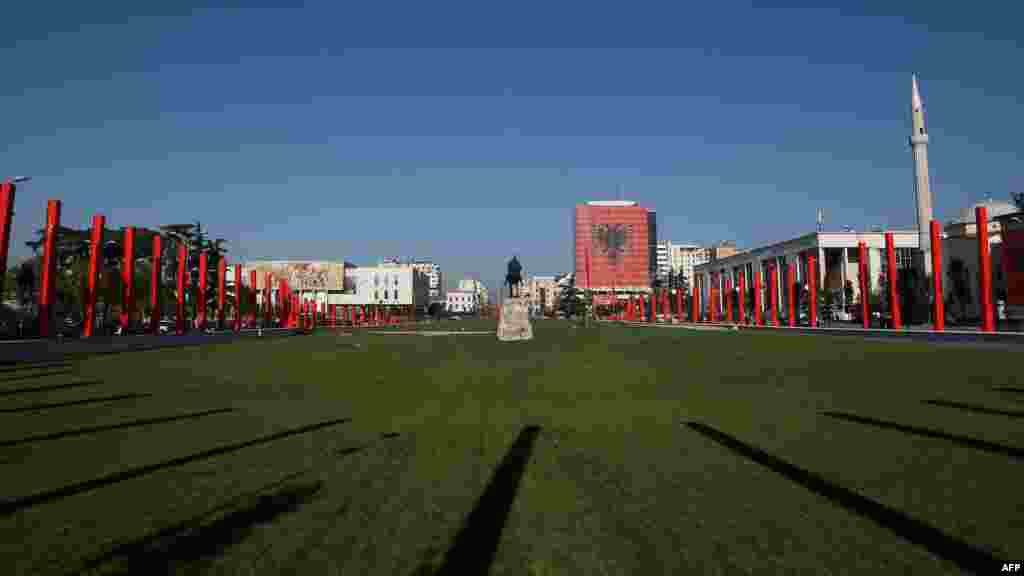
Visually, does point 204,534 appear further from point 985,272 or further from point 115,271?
point 115,271

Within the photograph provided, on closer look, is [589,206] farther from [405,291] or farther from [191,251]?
[191,251]

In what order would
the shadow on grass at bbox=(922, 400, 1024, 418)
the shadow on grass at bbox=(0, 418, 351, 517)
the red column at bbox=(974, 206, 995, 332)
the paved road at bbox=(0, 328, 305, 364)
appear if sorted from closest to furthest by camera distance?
the shadow on grass at bbox=(0, 418, 351, 517), the shadow on grass at bbox=(922, 400, 1024, 418), the paved road at bbox=(0, 328, 305, 364), the red column at bbox=(974, 206, 995, 332)

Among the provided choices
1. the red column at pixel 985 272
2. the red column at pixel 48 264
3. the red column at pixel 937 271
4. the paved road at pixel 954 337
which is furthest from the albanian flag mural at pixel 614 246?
the red column at pixel 48 264

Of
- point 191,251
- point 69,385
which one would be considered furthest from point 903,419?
point 191,251

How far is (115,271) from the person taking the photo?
56812 mm

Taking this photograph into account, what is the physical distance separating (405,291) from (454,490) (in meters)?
145

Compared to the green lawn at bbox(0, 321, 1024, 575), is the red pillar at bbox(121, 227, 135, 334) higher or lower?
higher

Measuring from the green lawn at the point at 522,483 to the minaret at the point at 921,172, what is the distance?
6624 centimetres

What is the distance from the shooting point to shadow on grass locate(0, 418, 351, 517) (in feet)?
13.8

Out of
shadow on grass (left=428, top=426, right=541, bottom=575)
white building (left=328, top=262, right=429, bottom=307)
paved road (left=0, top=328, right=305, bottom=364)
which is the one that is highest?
white building (left=328, top=262, right=429, bottom=307)

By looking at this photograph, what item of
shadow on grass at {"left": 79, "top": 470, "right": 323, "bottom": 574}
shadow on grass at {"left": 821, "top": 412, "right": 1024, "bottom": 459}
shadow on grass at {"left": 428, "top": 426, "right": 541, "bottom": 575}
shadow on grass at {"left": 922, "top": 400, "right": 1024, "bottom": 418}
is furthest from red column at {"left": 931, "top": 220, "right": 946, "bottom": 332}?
shadow on grass at {"left": 79, "top": 470, "right": 323, "bottom": 574}

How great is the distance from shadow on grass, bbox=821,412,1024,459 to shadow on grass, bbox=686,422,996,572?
1875 mm

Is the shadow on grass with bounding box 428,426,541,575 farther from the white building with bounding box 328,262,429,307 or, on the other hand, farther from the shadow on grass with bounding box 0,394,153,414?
the white building with bounding box 328,262,429,307

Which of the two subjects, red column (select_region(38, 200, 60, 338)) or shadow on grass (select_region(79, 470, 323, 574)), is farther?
red column (select_region(38, 200, 60, 338))
